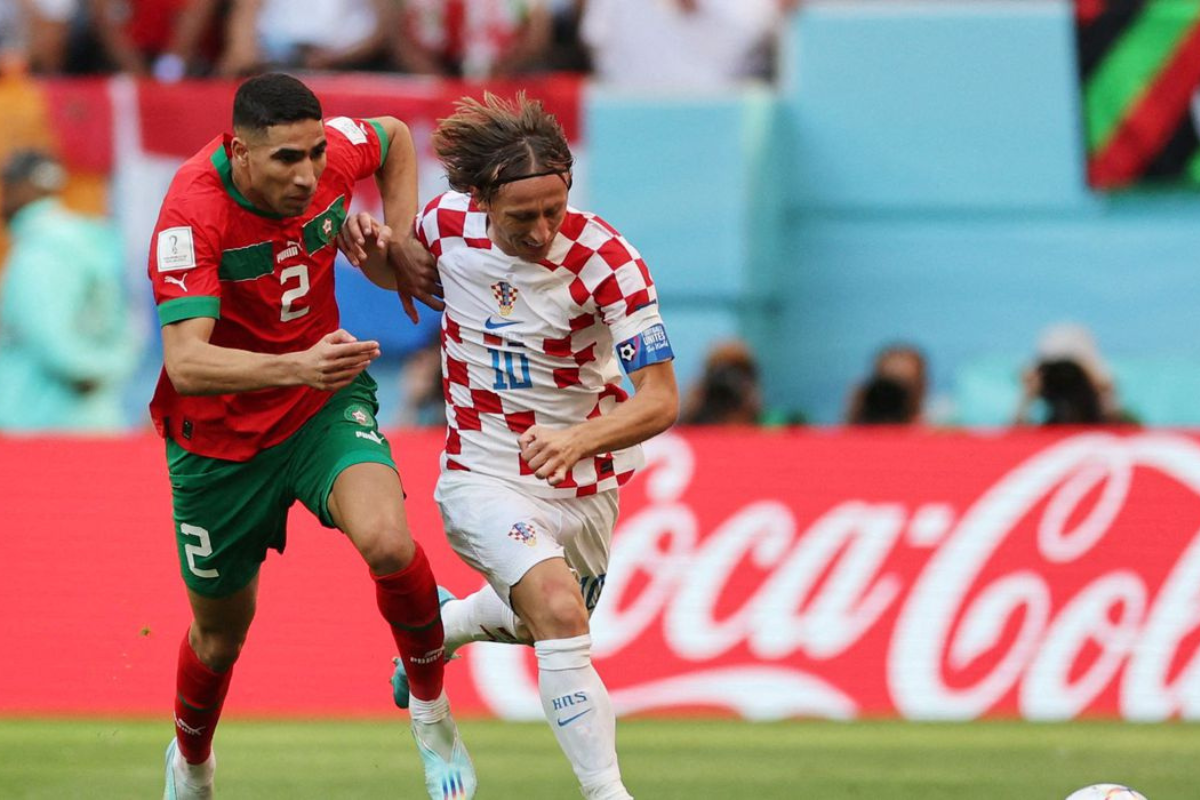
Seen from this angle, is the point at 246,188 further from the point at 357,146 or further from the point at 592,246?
the point at 592,246

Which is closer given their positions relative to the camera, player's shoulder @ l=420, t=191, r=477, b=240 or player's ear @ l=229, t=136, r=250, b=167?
player's ear @ l=229, t=136, r=250, b=167

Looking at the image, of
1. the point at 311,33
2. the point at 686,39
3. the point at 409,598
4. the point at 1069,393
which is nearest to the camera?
the point at 409,598

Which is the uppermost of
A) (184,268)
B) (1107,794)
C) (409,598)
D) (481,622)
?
(184,268)

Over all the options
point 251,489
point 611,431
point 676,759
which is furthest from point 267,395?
point 676,759

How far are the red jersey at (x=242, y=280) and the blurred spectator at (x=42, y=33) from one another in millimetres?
7757

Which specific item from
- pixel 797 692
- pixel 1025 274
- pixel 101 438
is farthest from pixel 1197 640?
pixel 101 438

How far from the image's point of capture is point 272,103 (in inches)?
265

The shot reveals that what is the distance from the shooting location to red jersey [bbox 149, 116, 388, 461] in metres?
6.80

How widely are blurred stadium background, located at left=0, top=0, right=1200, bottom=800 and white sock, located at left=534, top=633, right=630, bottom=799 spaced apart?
1748mm

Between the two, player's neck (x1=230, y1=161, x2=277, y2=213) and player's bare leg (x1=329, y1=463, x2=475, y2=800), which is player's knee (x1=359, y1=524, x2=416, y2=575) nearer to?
player's bare leg (x1=329, y1=463, x2=475, y2=800)

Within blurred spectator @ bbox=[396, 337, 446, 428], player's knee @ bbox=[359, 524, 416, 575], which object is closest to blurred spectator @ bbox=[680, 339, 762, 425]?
blurred spectator @ bbox=[396, 337, 446, 428]

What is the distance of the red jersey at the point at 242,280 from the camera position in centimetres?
680

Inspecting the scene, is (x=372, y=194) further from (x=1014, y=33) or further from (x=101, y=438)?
(x=1014, y=33)

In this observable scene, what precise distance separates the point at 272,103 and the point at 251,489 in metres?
1.39
